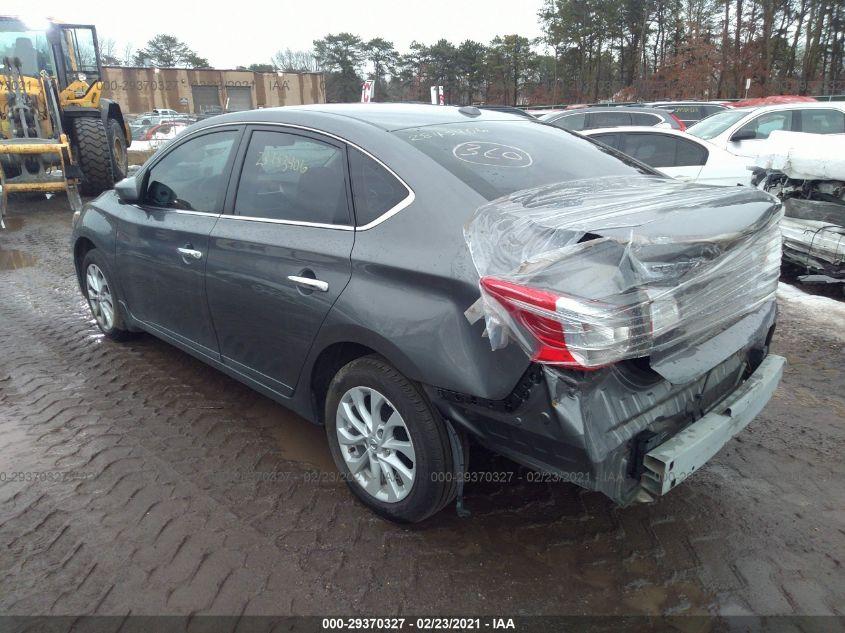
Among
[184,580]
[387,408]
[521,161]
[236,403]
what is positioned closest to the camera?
[184,580]

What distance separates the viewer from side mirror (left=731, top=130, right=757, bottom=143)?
8648 mm

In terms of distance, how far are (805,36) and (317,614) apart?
43.5 meters

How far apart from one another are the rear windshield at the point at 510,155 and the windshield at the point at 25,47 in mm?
10665

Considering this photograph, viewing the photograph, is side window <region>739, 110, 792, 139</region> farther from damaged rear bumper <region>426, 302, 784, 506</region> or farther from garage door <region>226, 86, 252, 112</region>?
garage door <region>226, 86, 252, 112</region>

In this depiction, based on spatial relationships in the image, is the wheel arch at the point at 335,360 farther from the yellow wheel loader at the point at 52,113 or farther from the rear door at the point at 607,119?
the rear door at the point at 607,119

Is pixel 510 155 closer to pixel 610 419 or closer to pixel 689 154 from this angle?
pixel 610 419

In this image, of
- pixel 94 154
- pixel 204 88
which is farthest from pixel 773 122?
pixel 204 88

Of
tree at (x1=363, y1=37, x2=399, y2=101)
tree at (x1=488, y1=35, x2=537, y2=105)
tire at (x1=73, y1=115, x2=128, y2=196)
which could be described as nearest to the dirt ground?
tire at (x1=73, y1=115, x2=128, y2=196)

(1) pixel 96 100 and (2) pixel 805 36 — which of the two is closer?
(1) pixel 96 100

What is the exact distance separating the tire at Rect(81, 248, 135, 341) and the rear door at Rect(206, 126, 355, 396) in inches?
61.0

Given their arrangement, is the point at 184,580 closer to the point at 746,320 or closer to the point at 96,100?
the point at 746,320

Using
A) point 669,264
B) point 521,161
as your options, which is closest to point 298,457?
point 521,161

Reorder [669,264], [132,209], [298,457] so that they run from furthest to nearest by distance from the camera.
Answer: [132,209]
[298,457]
[669,264]

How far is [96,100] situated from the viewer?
11320 millimetres
